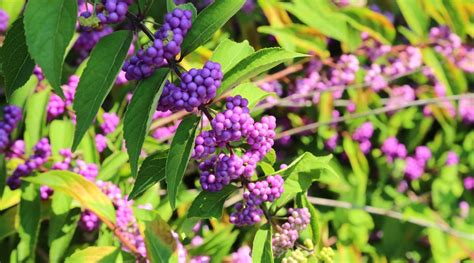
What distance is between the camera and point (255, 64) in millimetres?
1453

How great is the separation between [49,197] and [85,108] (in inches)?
51.5

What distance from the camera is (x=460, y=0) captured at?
3.47m

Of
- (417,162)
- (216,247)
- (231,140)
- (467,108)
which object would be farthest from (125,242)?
(467,108)

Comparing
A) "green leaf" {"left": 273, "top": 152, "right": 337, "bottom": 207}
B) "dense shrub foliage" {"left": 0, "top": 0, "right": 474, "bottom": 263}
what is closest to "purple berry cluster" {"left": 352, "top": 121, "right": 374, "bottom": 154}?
"dense shrub foliage" {"left": 0, "top": 0, "right": 474, "bottom": 263}

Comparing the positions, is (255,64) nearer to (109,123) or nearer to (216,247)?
(216,247)

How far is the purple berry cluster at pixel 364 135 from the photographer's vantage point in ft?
11.6

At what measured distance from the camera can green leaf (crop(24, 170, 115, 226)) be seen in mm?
2123

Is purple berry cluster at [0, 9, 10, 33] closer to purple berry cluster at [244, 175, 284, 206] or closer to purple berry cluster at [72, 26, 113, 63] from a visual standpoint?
purple berry cluster at [72, 26, 113, 63]

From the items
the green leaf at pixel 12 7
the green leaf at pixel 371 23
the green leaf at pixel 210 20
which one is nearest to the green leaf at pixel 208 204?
the green leaf at pixel 210 20

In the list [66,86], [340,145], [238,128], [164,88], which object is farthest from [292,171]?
[340,145]

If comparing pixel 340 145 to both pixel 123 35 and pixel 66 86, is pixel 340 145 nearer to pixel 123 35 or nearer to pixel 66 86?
pixel 66 86

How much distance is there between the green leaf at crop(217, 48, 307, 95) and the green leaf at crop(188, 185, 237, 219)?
37 cm

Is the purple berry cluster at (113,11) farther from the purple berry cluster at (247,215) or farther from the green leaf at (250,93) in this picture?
the purple berry cluster at (247,215)

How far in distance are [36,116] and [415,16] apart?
6.81 feet
